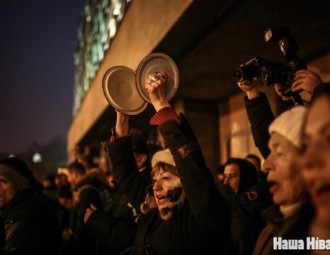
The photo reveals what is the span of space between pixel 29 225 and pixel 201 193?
1.99 meters

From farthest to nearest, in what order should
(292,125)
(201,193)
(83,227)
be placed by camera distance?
(83,227)
(201,193)
(292,125)

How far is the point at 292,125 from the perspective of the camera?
1.45 m

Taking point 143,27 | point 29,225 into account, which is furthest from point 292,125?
point 143,27

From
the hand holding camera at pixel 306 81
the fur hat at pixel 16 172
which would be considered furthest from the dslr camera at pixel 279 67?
the fur hat at pixel 16 172

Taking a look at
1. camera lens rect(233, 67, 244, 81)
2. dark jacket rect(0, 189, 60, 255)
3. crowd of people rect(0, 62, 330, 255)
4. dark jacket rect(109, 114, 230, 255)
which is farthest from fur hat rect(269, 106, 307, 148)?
dark jacket rect(0, 189, 60, 255)

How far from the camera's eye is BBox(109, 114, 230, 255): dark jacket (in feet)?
5.45

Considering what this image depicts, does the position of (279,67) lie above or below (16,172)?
above

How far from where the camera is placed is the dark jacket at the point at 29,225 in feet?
9.48

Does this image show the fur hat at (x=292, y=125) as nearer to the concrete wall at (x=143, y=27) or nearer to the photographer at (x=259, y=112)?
the photographer at (x=259, y=112)

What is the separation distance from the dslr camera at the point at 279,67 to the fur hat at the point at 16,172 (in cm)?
225

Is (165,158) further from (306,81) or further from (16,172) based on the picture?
(16,172)

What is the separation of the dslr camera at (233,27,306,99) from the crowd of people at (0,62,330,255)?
0.27 ft

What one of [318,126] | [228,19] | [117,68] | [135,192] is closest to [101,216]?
[135,192]

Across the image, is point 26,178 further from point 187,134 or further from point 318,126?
point 318,126
